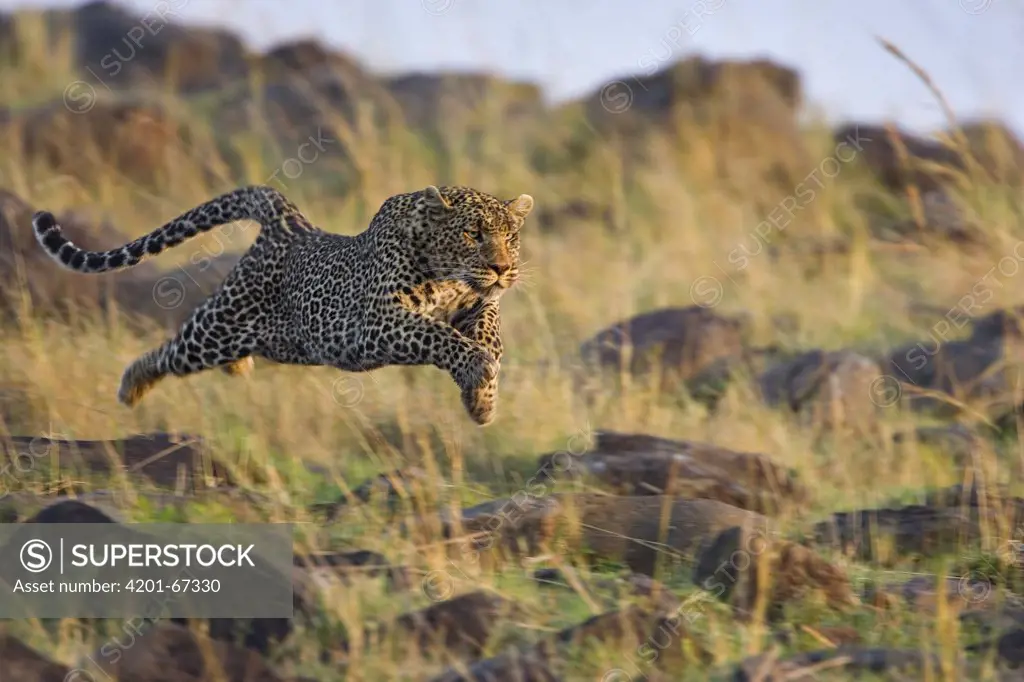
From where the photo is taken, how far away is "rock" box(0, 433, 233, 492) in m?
6.27

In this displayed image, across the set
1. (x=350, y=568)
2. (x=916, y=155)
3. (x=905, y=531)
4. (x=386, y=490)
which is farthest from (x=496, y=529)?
(x=916, y=155)

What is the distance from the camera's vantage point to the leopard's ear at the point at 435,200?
6211 mm

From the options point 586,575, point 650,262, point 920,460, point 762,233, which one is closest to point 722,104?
point 762,233

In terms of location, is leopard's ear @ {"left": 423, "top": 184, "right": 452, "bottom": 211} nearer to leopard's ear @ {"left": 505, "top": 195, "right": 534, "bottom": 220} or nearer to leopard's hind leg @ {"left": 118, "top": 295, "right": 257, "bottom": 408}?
leopard's ear @ {"left": 505, "top": 195, "right": 534, "bottom": 220}

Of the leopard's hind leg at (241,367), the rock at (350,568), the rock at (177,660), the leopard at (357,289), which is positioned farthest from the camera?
the leopard's hind leg at (241,367)

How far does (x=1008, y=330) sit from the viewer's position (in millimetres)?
9297

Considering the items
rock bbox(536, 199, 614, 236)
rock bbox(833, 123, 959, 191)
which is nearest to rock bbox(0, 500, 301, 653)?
rock bbox(536, 199, 614, 236)

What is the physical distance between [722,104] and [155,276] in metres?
7.75

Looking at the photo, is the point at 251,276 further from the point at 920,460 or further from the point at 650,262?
the point at 650,262

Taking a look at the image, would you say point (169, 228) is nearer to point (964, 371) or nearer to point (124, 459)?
point (124, 459)

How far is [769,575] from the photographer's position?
17.5 ft

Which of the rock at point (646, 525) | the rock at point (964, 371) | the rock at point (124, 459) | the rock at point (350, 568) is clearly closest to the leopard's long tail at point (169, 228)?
the rock at point (124, 459)

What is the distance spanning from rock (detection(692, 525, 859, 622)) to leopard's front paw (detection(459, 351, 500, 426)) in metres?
0.90

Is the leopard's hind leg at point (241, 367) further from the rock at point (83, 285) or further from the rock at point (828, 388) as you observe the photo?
the rock at point (828, 388)
